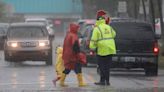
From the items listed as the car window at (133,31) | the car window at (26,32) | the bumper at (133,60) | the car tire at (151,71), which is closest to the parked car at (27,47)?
the car window at (26,32)

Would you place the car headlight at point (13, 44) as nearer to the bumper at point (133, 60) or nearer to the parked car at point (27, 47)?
the parked car at point (27, 47)

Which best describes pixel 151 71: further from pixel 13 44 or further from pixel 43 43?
pixel 13 44

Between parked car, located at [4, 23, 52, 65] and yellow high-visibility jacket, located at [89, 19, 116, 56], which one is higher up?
yellow high-visibility jacket, located at [89, 19, 116, 56]

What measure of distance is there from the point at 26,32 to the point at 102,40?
37.7 feet

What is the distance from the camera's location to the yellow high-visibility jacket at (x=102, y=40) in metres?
16.7

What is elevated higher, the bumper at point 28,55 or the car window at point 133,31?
the car window at point 133,31

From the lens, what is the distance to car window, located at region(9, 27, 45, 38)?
27.8m

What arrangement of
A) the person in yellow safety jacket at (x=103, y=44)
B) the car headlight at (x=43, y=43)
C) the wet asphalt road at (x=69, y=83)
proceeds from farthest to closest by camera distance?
the car headlight at (x=43, y=43) < the person in yellow safety jacket at (x=103, y=44) < the wet asphalt road at (x=69, y=83)

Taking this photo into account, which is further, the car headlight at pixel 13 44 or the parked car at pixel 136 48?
the car headlight at pixel 13 44

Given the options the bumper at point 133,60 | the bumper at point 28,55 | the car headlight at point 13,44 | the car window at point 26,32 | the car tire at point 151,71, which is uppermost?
the car window at point 26,32

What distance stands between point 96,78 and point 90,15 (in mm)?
69340

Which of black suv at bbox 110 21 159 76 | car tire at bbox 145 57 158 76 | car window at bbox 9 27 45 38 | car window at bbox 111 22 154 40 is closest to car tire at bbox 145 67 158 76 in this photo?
car tire at bbox 145 57 158 76

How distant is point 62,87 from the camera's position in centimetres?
1666

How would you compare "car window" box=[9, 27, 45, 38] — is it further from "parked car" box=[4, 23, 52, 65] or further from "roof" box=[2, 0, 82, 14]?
"roof" box=[2, 0, 82, 14]
